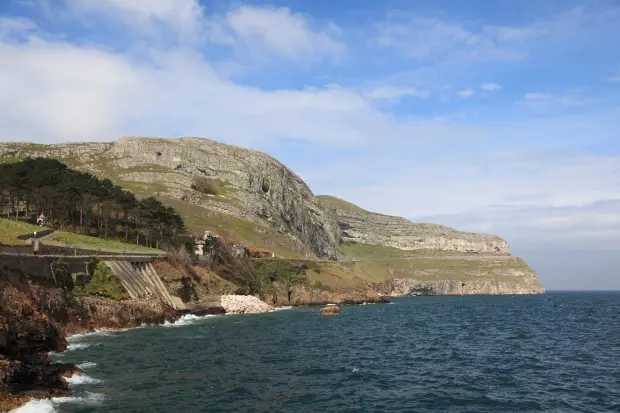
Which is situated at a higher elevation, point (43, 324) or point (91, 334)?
point (43, 324)

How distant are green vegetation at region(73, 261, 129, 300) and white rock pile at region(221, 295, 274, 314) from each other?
32294mm

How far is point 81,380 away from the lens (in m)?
30.8

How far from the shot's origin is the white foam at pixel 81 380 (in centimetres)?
3023

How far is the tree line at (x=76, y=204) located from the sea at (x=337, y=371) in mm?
51137

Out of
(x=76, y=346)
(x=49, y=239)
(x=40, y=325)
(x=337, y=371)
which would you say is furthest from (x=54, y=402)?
(x=49, y=239)

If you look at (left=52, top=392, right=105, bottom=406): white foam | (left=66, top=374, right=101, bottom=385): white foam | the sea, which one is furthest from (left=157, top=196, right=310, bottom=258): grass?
(left=52, top=392, right=105, bottom=406): white foam

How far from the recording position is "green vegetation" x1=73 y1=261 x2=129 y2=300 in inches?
2480

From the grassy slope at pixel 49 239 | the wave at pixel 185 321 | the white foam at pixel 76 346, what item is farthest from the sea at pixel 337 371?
the grassy slope at pixel 49 239

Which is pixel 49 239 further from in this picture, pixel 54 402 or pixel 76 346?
pixel 54 402

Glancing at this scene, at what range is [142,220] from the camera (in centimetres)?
11162

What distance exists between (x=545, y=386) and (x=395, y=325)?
42464 millimetres

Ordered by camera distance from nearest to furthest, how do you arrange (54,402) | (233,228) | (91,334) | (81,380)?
(54,402)
(81,380)
(91,334)
(233,228)

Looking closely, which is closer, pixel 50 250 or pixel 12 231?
pixel 50 250

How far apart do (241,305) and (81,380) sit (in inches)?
2695
